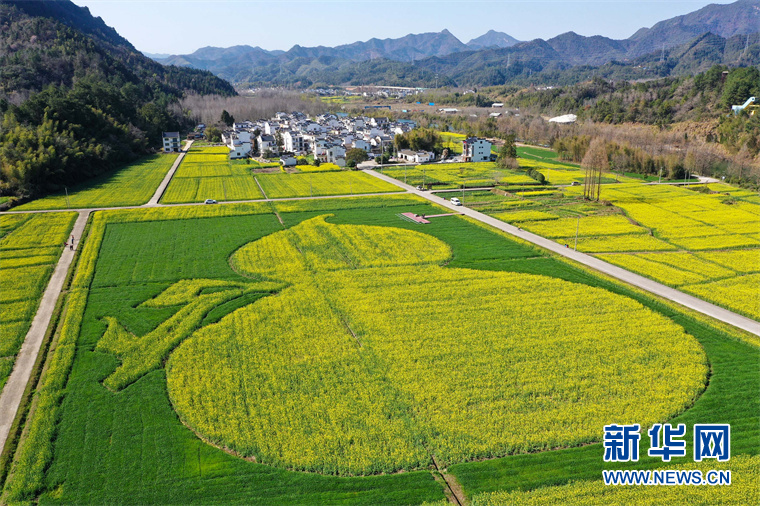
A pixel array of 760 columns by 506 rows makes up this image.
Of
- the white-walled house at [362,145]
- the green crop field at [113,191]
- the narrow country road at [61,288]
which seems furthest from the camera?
the white-walled house at [362,145]

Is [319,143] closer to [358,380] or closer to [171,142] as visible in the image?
[171,142]

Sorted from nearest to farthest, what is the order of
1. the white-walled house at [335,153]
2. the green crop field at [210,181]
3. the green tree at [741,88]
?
the green crop field at [210,181] < the white-walled house at [335,153] < the green tree at [741,88]

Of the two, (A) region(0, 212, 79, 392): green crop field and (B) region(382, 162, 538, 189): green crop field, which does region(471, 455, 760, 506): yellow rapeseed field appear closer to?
(A) region(0, 212, 79, 392): green crop field

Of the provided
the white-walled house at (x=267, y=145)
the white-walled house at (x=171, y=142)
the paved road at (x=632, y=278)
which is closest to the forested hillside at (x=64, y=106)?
the white-walled house at (x=171, y=142)

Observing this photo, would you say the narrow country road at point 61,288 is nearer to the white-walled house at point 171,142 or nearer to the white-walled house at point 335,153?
the white-walled house at point 335,153

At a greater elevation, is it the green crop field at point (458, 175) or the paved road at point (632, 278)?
the green crop field at point (458, 175)

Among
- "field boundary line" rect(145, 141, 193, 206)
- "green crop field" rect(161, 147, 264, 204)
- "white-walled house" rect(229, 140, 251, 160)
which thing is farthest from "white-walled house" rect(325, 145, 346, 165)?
"field boundary line" rect(145, 141, 193, 206)

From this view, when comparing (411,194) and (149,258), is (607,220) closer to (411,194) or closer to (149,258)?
(411,194)
